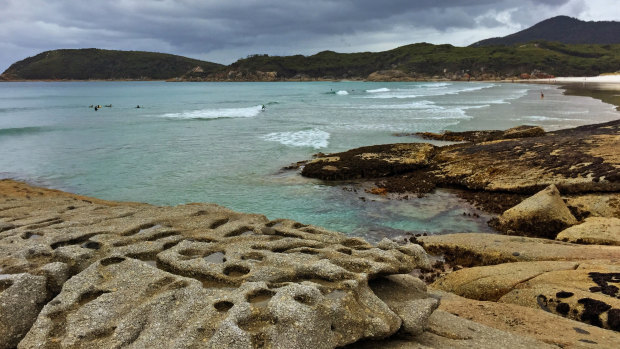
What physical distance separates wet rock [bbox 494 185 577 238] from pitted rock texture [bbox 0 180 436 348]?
7397 millimetres

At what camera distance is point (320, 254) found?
23.5ft

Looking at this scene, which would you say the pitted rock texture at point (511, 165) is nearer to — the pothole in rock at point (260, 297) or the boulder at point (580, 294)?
the boulder at point (580, 294)

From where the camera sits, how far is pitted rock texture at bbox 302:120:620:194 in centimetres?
1502

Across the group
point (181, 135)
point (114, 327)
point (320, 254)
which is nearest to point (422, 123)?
point (181, 135)

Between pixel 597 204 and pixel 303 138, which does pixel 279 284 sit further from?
pixel 303 138

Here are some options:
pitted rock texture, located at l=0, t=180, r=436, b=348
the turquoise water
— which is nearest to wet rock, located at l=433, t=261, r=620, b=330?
pitted rock texture, located at l=0, t=180, r=436, b=348

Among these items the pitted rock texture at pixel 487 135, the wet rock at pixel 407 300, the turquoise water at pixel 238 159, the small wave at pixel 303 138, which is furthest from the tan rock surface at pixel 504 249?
the small wave at pixel 303 138

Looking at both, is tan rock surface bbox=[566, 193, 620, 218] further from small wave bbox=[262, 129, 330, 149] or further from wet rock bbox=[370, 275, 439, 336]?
small wave bbox=[262, 129, 330, 149]

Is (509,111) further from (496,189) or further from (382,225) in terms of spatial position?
(382,225)

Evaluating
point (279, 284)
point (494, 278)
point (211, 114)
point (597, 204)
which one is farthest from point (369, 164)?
point (211, 114)

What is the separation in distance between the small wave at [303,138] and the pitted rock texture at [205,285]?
22698 millimetres

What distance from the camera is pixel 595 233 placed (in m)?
10.9

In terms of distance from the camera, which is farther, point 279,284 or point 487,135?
point 487,135

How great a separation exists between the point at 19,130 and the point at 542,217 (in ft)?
169
